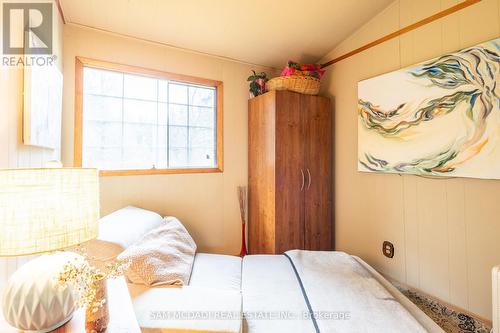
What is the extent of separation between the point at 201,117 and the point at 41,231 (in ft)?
6.39

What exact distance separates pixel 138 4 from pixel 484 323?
3.13m

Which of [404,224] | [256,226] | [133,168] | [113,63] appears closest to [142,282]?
[133,168]

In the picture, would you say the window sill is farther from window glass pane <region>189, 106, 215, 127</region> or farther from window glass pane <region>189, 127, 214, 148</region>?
window glass pane <region>189, 106, 215, 127</region>

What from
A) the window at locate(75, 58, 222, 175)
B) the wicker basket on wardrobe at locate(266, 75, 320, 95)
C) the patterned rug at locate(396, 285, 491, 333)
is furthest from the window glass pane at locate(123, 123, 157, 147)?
the patterned rug at locate(396, 285, 491, 333)

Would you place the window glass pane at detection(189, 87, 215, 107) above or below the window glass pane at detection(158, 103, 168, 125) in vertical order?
above

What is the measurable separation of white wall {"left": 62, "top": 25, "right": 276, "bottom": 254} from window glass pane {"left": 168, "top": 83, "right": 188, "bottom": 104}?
0.48 feet

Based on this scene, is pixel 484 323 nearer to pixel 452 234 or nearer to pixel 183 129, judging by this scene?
pixel 452 234

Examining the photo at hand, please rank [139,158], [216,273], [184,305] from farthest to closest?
[139,158] → [216,273] → [184,305]

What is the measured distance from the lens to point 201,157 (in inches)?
99.1

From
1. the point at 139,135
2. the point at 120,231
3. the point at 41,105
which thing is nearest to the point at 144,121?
the point at 139,135

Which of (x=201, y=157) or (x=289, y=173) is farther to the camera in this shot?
(x=201, y=157)

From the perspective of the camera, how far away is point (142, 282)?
125cm

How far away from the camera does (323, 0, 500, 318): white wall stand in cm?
149

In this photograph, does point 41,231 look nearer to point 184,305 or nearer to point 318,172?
point 184,305
